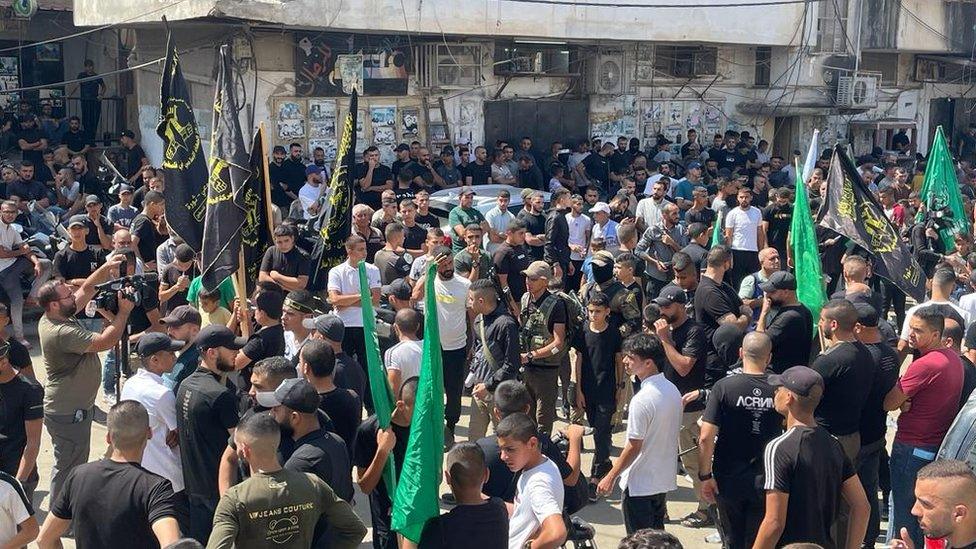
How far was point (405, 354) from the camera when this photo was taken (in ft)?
25.6

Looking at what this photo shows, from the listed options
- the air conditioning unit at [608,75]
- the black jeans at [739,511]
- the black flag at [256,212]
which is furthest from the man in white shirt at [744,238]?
the air conditioning unit at [608,75]

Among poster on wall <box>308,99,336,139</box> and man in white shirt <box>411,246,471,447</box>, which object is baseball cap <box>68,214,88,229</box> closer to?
man in white shirt <box>411,246,471,447</box>

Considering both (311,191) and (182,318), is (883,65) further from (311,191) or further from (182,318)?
(182,318)

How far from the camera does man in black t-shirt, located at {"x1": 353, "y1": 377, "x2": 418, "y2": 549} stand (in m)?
6.17

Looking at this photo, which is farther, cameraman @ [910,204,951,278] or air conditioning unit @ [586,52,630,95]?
air conditioning unit @ [586,52,630,95]

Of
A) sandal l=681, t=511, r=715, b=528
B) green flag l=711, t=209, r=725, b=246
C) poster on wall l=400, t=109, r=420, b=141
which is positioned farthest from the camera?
poster on wall l=400, t=109, r=420, b=141

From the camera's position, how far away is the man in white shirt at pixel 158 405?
660 cm

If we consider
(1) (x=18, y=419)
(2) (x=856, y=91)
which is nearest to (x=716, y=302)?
(1) (x=18, y=419)

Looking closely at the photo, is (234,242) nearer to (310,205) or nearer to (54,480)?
(54,480)

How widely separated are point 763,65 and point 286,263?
16917 mm

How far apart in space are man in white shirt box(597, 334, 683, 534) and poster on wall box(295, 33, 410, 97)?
43.1 feet

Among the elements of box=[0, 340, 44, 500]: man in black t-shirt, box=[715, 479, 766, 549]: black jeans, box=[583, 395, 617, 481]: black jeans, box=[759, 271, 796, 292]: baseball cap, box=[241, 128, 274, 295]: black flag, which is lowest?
box=[583, 395, 617, 481]: black jeans

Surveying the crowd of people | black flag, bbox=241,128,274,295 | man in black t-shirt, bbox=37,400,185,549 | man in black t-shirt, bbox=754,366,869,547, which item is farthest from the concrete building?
man in black t-shirt, bbox=754,366,869,547

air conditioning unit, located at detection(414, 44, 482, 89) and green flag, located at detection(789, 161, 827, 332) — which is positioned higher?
air conditioning unit, located at detection(414, 44, 482, 89)
